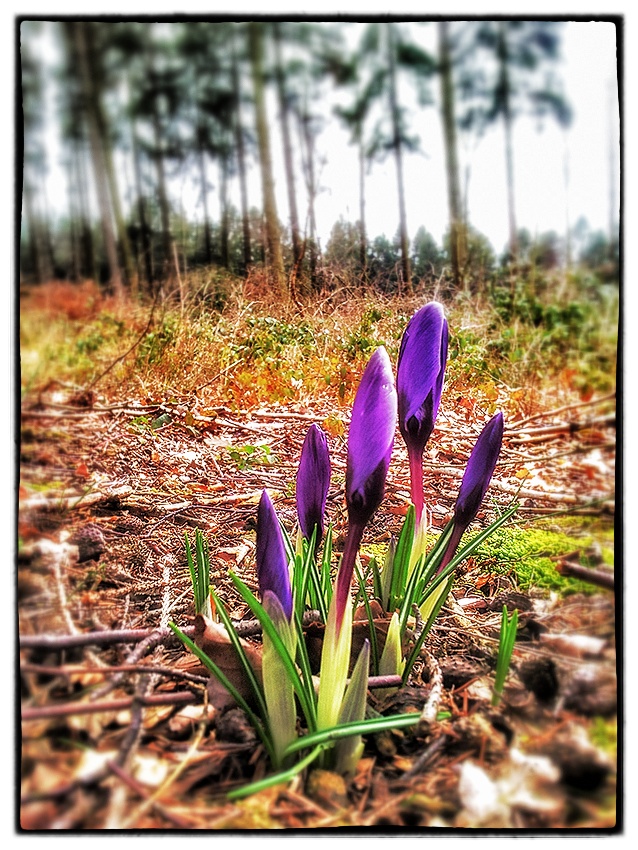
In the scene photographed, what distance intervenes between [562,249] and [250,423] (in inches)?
16.6

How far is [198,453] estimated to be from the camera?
888 mm

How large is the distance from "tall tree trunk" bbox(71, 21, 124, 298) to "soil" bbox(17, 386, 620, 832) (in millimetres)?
148

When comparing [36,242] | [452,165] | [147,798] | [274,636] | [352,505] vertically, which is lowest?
[147,798]

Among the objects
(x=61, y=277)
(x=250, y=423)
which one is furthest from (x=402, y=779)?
(x=61, y=277)

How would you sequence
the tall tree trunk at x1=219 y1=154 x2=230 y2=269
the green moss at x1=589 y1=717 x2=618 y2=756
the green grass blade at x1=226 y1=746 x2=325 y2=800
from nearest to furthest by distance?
the green grass blade at x1=226 y1=746 x2=325 y2=800 → the green moss at x1=589 y1=717 x2=618 y2=756 → the tall tree trunk at x1=219 y1=154 x2=230 y2=269

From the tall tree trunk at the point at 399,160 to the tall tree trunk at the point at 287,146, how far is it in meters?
0.11

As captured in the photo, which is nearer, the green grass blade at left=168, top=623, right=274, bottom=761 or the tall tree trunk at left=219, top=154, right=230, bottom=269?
the green grass blade at left=168, top=623, right=274, bottom=761

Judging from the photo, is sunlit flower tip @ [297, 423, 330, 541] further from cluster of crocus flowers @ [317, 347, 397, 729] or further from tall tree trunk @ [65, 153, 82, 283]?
tall tree trunk @ [65, 153, 82, 283]

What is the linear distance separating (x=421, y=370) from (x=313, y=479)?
0.16m

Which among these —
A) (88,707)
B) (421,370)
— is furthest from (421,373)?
(88,707)

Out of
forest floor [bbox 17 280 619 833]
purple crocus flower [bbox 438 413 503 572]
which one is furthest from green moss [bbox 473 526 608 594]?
purple crocus flower [bbox 438 413 503 572]

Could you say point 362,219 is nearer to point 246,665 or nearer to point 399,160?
point 399,160

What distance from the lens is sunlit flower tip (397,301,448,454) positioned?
730 millimetres

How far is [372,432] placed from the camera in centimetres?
58
